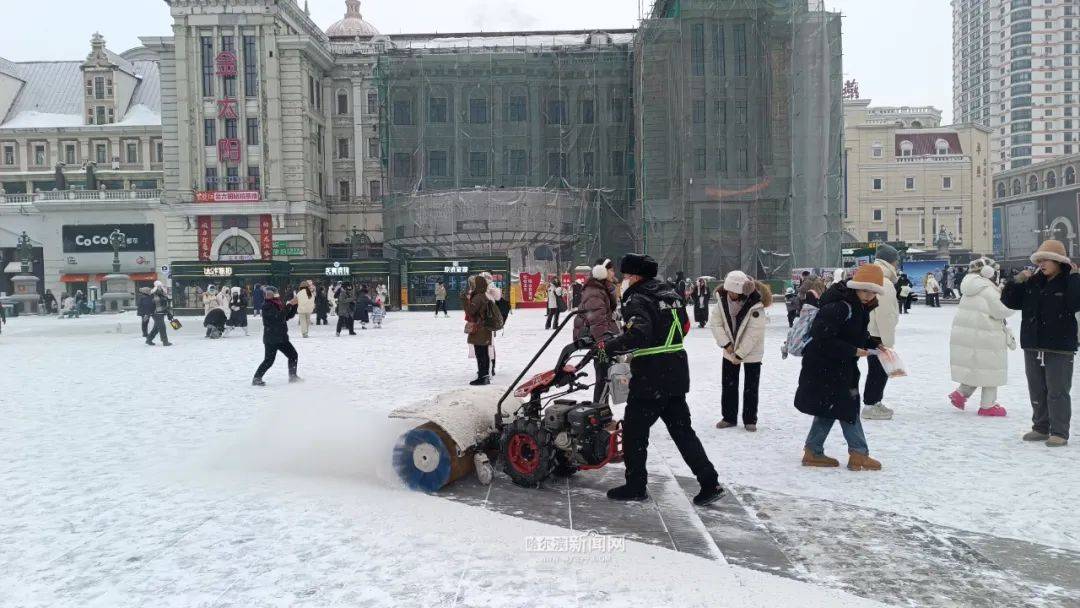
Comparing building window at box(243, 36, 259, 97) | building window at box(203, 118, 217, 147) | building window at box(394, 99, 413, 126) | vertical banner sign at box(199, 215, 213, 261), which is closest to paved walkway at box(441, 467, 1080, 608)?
building window at box(394, 99, 413, 126)

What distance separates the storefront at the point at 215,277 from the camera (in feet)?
120

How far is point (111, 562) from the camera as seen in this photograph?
14.3 ft

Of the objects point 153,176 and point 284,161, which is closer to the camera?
point 284,161

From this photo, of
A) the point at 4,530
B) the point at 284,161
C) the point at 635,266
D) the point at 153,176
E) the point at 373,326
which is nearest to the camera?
the point at 4,530

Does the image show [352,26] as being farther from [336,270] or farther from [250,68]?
[336,270]

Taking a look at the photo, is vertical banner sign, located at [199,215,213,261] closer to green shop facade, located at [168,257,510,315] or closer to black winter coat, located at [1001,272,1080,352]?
green shop facade, located at [168,257,510,315]

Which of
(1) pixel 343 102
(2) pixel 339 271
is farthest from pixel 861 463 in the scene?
(1) pixel 343 102

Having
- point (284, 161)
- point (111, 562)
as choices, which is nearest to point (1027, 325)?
point (111, 562)

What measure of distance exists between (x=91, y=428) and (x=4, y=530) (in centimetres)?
385

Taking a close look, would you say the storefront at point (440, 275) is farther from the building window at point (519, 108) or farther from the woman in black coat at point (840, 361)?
the woman in black coat at point (840, 361)

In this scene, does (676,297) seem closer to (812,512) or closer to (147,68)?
(812,512)

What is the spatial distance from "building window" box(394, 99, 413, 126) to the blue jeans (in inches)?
1729

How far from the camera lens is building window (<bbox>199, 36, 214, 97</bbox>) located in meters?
48.5

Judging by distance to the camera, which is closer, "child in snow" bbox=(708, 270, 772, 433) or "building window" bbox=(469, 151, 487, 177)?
"child in snow" bbox=(708, 270, 772, 433)
